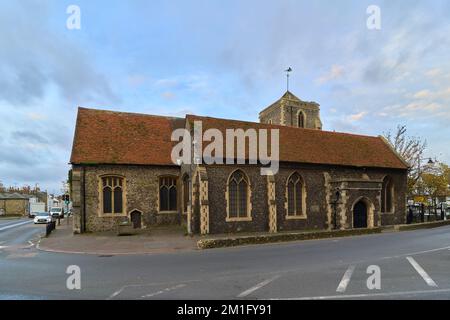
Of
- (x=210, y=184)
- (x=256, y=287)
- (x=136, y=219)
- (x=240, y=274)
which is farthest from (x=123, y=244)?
(x=256, y=287)

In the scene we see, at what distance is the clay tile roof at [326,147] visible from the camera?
84.3 feet

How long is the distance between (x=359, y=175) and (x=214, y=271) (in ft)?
70.5

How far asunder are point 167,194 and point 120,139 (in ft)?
18.0

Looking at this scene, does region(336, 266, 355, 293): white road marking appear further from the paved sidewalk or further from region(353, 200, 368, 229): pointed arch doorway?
region(353, 200, 368, 229): pointed arch doorway

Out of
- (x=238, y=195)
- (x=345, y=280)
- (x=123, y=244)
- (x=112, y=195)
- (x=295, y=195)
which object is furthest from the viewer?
(x=295, y=195)

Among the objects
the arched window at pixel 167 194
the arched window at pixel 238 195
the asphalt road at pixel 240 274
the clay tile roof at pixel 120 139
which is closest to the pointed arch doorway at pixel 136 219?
the arched window at pixel 167 194

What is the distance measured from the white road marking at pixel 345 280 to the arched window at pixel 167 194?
691 inches

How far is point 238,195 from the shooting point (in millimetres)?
23406

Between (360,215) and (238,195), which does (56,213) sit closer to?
(238,195)

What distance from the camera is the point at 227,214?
22.8m

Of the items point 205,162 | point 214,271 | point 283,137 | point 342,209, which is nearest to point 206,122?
point 205,162

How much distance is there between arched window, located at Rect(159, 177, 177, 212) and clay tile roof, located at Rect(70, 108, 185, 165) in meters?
1.49

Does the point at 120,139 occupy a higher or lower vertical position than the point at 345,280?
higher
